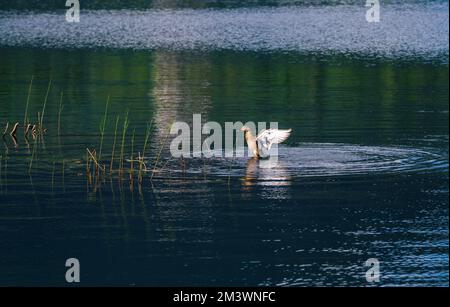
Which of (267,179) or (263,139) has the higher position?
(263,139)

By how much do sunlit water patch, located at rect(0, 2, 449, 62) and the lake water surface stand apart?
602 cm

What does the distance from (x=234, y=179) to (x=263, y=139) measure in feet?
8.14

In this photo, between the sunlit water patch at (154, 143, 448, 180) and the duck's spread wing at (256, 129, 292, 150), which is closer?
the sunlit water patch at (154, 143, 448, 180)

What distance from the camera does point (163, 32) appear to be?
210 feet

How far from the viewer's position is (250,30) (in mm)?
62875

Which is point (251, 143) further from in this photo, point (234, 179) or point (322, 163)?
point (234, 179)

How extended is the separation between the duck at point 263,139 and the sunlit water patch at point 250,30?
2865 cm

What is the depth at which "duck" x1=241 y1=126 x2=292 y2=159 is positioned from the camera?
24.7 meters

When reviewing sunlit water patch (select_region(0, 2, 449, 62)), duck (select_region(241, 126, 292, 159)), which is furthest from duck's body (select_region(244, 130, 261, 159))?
sunlit water patch (select_region(0, 2, 449, 62))

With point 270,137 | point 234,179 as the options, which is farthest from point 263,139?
point 234,179

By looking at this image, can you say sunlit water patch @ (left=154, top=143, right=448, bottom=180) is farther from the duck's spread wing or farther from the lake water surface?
the duck's spread wing

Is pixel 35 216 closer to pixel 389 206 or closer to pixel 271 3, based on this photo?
pixel 389 206

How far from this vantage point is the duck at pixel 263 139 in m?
24.7

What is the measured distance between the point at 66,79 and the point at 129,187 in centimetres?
2078
